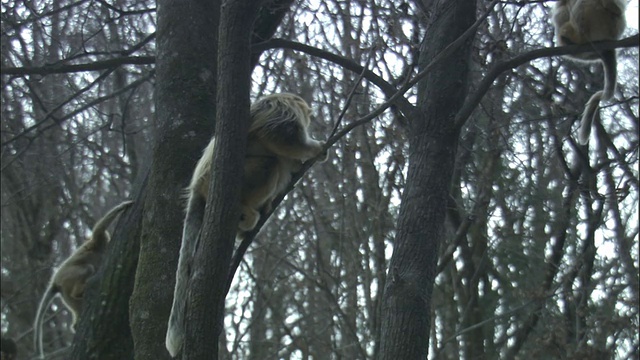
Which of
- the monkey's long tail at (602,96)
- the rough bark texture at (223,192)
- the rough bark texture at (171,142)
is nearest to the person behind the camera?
the rough bark texture at (223,192)

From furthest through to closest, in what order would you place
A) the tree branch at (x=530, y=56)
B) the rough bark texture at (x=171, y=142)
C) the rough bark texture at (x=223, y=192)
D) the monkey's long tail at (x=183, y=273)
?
the rough bark texture at (x=171, y=142) < the tree branch at (x=530, y=56) < the monkey's long tail at (x=183, y=273) < the rough bark texture at (x=223, y=192)

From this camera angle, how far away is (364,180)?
40.9 ft

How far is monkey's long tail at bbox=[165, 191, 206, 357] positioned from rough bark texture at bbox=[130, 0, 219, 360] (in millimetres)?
114

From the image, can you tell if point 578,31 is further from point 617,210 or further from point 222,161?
point 617,210

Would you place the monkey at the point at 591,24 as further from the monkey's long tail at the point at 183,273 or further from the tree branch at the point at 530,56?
the monkey's long tail at the point at 183,273

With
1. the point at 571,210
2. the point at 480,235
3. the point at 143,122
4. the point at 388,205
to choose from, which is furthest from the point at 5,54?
the point at 571,210

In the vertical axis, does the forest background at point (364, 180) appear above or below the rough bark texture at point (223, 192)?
above

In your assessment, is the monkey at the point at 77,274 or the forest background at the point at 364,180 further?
the monkey at the point at 77,274

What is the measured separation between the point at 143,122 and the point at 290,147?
859 centimetres

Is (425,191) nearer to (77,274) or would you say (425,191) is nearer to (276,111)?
(276,111)

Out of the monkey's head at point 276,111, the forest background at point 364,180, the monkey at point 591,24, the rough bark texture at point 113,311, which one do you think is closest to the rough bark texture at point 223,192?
the forest background at point 364,180

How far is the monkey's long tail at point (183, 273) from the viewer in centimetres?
483

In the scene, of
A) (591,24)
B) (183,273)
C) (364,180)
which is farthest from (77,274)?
(591,24)

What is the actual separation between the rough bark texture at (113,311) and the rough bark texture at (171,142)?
0.86 metres
